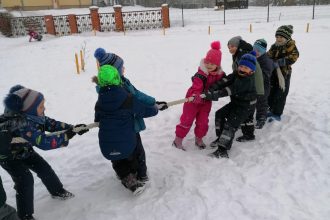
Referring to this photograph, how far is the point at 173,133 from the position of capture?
5.05 m

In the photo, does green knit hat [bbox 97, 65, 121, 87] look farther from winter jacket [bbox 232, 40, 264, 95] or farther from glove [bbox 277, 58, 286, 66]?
glove [bbox 277, 58, 286, 66]

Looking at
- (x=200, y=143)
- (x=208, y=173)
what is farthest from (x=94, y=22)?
(x=208, y=173)

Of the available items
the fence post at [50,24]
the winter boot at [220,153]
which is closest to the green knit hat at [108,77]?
the winter boot at [220,153]

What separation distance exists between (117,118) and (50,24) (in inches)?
926

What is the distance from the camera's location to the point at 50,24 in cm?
2380

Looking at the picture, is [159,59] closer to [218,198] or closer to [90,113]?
[90,113]

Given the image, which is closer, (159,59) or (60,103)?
(60,103)

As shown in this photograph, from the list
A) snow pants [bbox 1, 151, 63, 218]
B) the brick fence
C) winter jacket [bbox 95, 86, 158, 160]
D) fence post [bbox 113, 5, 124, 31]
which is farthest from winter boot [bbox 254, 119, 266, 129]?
fence post [bbox 113, 5, 124, 31]

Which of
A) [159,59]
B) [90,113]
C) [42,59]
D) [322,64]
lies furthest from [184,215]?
[42,59]

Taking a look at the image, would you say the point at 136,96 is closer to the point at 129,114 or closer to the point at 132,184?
the point at 129,114

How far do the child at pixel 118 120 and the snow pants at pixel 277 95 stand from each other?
248 cm

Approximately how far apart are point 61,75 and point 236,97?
717 centimetres

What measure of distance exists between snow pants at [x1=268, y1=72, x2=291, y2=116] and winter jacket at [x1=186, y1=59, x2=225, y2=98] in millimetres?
1320

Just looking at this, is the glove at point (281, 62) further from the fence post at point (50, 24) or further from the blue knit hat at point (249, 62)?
the fence post at point (50, 24)
